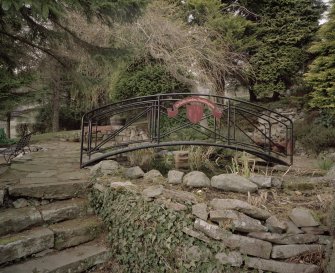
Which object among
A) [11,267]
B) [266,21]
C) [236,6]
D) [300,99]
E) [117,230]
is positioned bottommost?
[11,267]

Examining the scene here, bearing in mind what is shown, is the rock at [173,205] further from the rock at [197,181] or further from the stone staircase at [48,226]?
the stone staircase at [48,226]

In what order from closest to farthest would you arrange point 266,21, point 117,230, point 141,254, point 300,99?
point 141,254, point 117,230, point 300,99, point 266,21

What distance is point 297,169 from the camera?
14.8 ft

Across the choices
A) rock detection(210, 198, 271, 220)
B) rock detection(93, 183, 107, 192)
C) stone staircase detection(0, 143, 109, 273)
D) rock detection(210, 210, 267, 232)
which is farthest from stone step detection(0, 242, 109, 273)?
rock detection(210, 198, 271, 220)

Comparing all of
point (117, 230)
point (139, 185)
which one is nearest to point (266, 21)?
point (139, 185)

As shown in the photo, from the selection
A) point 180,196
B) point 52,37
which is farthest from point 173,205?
point 52,37

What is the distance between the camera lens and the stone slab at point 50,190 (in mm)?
3158

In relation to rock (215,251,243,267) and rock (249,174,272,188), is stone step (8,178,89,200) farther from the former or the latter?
rock (249,174,272,188)

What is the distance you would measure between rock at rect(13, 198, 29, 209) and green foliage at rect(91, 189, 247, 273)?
0.93 meters

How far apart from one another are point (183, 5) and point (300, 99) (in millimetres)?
4613

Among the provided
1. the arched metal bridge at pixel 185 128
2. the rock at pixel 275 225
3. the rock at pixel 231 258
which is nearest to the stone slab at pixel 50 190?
the arched metal bridge at pixel 185 128

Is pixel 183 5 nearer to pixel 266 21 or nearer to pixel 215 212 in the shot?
pixel 266 21

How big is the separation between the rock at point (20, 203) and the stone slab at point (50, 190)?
0.07 metres

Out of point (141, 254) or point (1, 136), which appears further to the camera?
point (1, 136)
